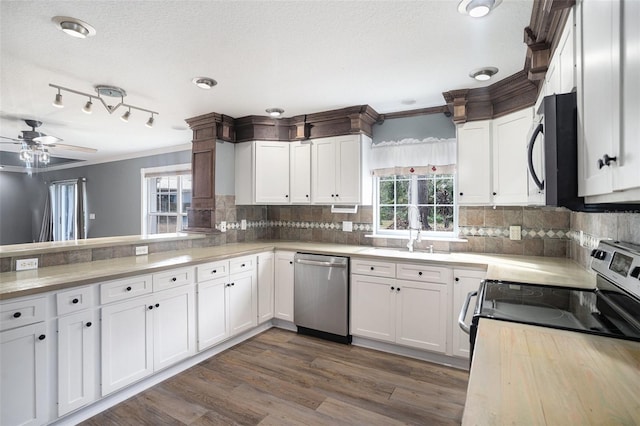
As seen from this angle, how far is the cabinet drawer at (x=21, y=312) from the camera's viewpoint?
1.68 metres

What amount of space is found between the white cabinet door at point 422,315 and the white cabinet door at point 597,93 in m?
1.86

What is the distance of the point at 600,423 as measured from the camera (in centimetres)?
69

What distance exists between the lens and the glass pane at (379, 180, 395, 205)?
12.1ft

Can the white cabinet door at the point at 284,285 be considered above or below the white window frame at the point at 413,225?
below

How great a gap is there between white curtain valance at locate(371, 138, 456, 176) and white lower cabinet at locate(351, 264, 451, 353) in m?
1.11

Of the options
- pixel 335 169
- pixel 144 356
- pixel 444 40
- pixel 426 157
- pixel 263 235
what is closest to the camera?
pixel 444 40

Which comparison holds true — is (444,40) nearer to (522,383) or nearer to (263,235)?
(522,383)

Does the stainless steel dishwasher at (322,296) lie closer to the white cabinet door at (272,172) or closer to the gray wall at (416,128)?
the white cabinet door at (272,172)

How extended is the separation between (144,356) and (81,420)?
0.47m

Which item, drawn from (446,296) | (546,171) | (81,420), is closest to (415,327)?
(446,296)

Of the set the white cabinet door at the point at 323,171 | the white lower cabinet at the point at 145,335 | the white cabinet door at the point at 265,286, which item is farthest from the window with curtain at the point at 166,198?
the white lower cabinet at the point at 145,335

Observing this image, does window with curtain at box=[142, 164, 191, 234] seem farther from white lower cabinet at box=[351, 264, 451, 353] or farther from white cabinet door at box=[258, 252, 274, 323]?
white lower cabinet at box=[351, 264, 451, 353]

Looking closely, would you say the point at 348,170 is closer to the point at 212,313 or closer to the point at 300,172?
the point at 300,172

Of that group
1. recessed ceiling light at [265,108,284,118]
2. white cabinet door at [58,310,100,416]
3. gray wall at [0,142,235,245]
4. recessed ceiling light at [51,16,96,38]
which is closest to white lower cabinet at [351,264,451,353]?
recessed ceiling light at [265,108,284,118]
